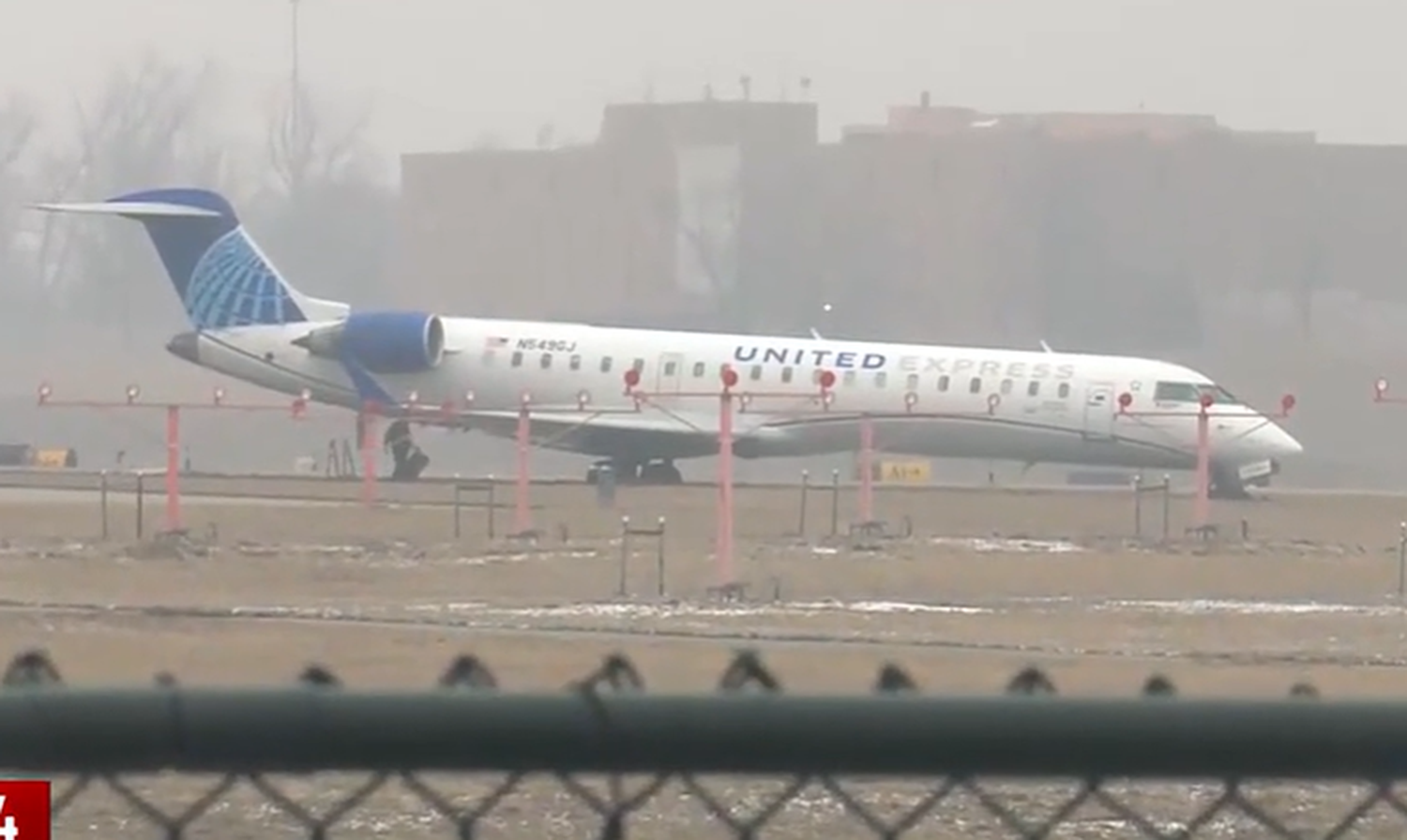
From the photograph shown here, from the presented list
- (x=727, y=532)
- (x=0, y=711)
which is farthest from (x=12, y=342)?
(x=0, y=711)

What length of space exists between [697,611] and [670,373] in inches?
685

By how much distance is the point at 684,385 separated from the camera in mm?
34625

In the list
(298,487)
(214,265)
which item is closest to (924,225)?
(214,265)

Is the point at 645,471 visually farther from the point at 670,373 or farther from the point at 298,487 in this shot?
the point at 298,487

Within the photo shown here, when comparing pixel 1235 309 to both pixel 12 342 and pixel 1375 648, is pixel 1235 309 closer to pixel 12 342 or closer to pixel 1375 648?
pixel 12 342

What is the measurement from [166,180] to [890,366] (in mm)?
46126

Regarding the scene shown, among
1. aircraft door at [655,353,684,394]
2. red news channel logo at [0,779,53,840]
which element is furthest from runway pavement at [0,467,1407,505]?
red news channel logo at [0,779,53,840]

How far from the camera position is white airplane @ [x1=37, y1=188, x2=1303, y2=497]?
33.3 meters

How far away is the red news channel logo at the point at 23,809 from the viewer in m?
2.86

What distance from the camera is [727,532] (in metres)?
19.4

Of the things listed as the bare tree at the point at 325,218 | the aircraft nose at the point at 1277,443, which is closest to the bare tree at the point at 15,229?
the bare tree at the point at 325,218

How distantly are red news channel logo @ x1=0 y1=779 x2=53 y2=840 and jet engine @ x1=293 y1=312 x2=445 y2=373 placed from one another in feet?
107

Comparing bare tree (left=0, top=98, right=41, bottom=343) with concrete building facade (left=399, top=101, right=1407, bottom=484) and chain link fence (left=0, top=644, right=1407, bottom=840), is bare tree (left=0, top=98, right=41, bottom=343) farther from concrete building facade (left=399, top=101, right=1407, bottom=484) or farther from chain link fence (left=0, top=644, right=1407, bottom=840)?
chain link fence (left=0, top=644, right=1407, bottom=840)

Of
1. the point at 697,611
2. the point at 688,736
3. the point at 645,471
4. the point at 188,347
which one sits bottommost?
the point at 697,611
